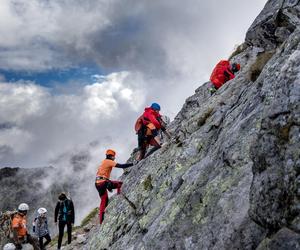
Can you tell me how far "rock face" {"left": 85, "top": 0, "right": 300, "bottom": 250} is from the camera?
311 inches

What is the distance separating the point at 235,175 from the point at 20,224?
660 inches

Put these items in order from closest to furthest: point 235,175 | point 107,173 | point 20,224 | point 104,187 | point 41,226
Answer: point 235,175
point 107,173
point 104,187
point 20,224
point 41,226

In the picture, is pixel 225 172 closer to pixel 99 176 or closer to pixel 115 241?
A: pixel 115 241

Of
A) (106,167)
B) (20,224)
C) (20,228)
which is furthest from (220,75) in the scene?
(20,228)

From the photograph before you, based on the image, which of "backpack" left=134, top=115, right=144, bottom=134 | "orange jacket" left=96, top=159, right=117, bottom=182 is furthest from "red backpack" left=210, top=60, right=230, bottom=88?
"orange jacket" left=96, top=159, right=117, bottom=182

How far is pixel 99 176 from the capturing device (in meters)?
22.6

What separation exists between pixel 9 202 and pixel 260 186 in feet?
632

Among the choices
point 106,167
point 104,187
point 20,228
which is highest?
point 20,228

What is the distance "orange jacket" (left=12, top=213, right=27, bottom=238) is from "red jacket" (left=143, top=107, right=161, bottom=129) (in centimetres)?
928

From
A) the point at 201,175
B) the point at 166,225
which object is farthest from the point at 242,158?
the point at 166,225

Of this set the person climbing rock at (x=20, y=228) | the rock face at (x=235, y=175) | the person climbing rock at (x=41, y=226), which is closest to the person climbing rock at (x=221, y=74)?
the rock face at (x=235, y=175)

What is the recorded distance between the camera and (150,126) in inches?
902

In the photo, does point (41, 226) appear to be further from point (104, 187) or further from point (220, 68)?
point (220, 68)

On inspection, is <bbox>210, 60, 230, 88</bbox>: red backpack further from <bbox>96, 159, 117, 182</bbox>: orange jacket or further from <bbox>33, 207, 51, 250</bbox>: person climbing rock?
<bbox>33, 207, 51, 250</bbox>: person climbing rock
